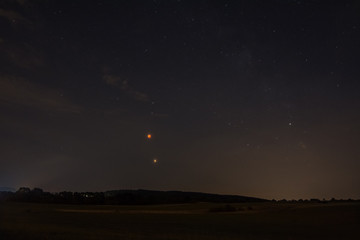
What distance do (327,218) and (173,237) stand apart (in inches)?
706

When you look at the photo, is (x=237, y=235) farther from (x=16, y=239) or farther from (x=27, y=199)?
(x=27, y=199)

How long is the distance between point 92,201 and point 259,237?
64166mm

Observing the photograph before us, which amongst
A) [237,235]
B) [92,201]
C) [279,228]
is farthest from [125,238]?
[92,201]

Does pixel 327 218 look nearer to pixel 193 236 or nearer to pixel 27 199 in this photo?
pixel 193 236

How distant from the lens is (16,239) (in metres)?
19.2

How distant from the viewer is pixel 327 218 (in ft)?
116

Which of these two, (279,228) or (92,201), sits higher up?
(92,201)

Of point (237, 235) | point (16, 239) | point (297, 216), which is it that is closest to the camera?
point (16, 239)

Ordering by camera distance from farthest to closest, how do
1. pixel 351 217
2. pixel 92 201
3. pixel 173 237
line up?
pixel 92 201 → pixel 351 217 → pixel 173 237

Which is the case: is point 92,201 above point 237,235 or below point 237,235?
above

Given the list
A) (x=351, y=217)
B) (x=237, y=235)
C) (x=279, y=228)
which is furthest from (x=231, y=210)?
(x=237, y=235)

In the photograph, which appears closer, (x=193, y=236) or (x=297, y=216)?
(x=193, y=236)

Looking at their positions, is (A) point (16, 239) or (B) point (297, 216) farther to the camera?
(B) point (297, 216)

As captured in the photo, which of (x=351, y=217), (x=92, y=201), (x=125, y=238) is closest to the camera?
(x=125, y=238)
